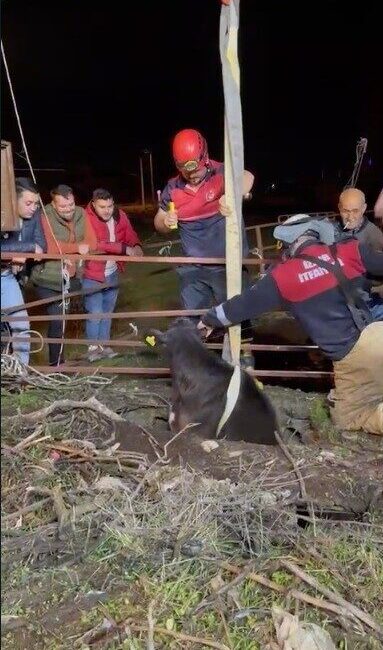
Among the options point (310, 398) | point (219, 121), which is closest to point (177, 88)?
point (219, 121)

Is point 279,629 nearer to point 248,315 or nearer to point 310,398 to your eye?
point 248,315

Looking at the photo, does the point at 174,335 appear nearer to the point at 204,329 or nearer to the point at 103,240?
the point at 204,329

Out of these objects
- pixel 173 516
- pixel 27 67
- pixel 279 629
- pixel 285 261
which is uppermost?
pixel 27 67

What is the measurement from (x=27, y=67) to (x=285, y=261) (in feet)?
54.9

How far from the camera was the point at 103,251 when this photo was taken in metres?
5.89

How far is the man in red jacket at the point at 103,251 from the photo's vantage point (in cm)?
593

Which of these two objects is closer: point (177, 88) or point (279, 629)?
point (279, 629)

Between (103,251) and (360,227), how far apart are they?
7.80ft

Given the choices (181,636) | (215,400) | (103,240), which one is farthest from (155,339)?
(181,636)

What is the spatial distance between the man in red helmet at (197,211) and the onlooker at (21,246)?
1074 mm

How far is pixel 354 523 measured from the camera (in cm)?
352

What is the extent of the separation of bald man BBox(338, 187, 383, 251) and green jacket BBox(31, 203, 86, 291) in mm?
2392

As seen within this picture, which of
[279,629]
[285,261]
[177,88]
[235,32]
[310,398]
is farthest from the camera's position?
[177,88]

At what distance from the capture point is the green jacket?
550 centimetres
